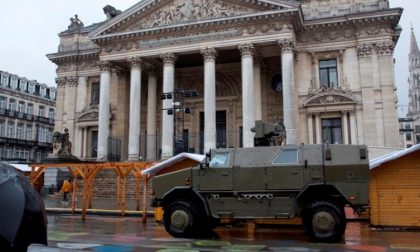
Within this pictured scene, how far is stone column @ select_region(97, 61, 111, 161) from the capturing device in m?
33.2

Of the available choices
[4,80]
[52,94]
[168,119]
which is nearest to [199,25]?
[168,119]

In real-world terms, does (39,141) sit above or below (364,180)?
above

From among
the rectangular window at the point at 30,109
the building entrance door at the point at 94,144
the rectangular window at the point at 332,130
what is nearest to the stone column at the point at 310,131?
the rectangular window at the point at 332,130

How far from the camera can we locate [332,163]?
38.7 feet

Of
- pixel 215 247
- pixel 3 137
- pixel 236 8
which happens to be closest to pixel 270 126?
pixel 215 247

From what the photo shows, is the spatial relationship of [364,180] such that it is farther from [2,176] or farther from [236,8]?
[236,8]

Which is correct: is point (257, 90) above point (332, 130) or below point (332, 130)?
above

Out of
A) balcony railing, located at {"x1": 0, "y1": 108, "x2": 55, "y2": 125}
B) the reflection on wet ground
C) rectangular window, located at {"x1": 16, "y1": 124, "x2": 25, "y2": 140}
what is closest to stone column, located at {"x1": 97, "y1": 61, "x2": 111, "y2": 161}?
the reflection on wet ground

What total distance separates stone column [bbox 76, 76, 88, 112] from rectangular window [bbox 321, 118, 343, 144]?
20930mm

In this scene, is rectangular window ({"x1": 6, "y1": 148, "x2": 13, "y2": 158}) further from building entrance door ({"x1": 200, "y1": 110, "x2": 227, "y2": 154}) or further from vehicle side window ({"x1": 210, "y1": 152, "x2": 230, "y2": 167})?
vehicle side window ({"x1": 210, "y1": 152, "x2": 230, "y2": 167})

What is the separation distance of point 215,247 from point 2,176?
6987 mm

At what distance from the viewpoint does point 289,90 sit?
29.1m

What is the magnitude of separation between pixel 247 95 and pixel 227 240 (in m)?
18.7

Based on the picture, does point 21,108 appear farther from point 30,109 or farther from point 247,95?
point 247,95
